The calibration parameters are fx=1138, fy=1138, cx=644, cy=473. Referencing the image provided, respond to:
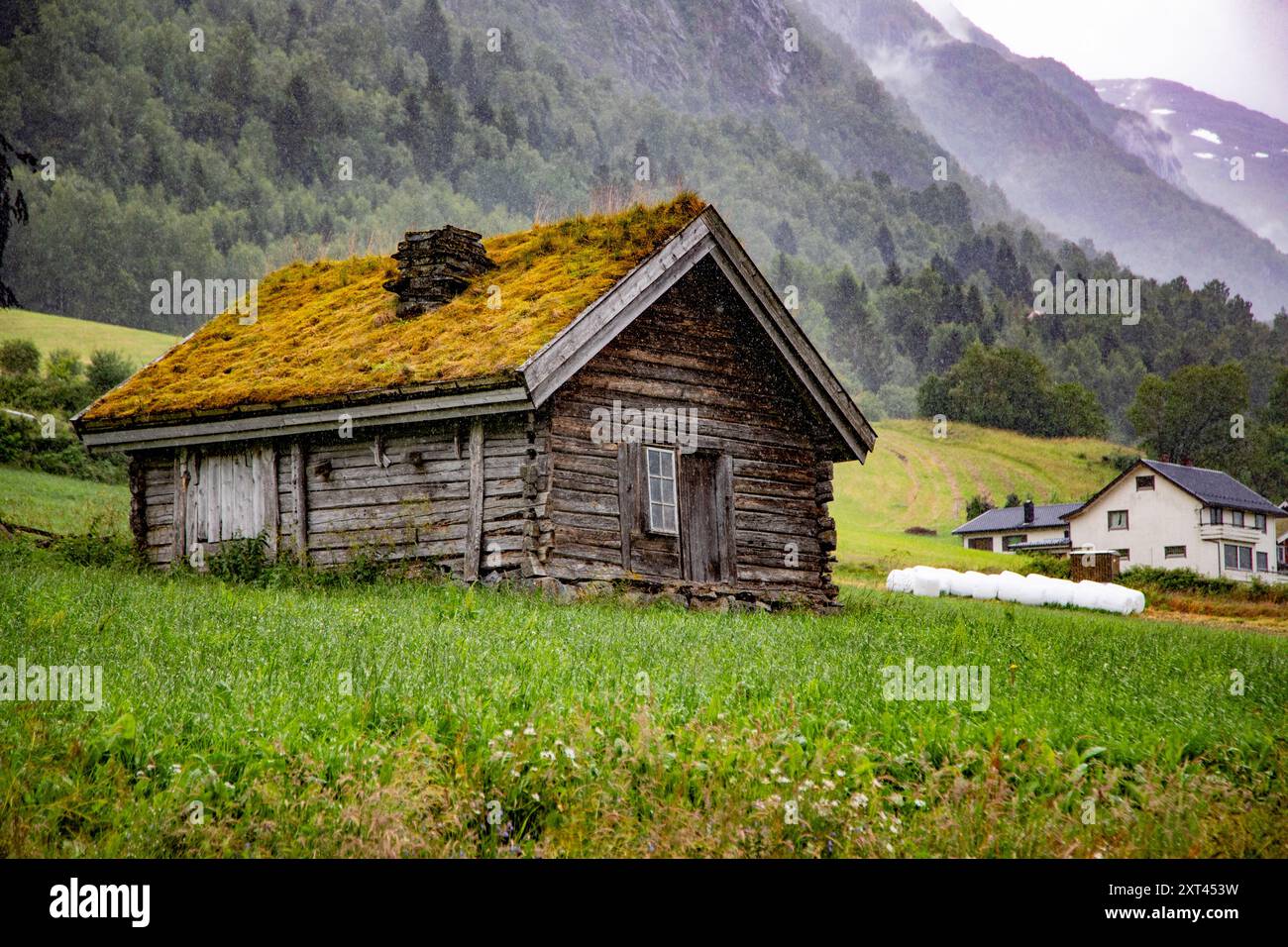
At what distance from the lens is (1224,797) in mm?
7246

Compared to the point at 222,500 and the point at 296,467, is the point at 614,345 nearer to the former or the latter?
the point at 296,467

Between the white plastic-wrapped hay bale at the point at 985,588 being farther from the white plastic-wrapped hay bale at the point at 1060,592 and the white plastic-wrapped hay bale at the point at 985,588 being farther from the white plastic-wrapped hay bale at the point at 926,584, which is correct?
the white plastic-wrapped hay bale at the point at 1060,592

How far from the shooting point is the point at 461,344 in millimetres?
17688

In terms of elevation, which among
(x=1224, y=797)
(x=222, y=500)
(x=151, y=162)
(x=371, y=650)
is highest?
(x=151, y=162)

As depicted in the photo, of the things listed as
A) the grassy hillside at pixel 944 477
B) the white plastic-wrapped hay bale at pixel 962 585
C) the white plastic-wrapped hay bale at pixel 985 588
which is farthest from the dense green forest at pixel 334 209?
the white plastic-wrapped hay bale at pixel 985 588

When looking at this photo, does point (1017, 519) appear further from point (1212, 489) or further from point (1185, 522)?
point (1212, 489)

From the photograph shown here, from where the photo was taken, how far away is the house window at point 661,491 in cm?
1777

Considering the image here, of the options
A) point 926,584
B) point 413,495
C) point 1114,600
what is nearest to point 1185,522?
point 926,584

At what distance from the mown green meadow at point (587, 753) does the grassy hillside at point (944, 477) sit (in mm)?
45924

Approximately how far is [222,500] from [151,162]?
133567 mm

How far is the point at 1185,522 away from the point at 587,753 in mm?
63483

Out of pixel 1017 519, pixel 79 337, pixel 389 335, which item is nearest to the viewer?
pixel 389 335

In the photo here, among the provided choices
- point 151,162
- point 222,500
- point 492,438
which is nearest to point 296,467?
point 222,500

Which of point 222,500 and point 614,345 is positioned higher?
point 614,345
